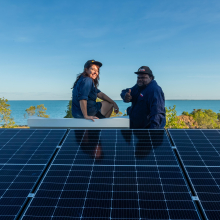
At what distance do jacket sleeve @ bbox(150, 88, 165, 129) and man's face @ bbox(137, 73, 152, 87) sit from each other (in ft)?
2.38

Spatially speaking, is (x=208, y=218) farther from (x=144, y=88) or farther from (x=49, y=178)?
(x=144, y=88)

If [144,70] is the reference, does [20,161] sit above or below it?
below

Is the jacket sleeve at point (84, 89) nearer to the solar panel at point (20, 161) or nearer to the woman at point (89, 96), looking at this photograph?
the woman at point (89, 96)

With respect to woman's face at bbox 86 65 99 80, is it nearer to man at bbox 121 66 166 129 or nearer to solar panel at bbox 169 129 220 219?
man at bbox 121 66 166 129

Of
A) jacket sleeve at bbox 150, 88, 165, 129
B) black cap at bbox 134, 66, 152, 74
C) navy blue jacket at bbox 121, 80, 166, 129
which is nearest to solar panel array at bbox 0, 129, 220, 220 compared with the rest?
jacket sleeve at bbox 150, 88, 165, 129

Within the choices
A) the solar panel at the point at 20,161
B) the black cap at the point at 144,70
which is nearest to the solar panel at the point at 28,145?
the solar panel at the point at 20,161

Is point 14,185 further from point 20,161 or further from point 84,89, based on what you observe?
point 84,89

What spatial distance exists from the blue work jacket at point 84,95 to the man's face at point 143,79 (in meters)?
1.61

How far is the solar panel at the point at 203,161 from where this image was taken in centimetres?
267

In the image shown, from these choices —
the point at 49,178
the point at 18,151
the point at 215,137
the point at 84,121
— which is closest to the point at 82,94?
the point at 84,121

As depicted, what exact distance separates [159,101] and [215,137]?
238cm

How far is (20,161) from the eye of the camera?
3.55 m

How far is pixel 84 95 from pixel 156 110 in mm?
2329

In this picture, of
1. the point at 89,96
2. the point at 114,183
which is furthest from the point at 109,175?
the point at 89,96
